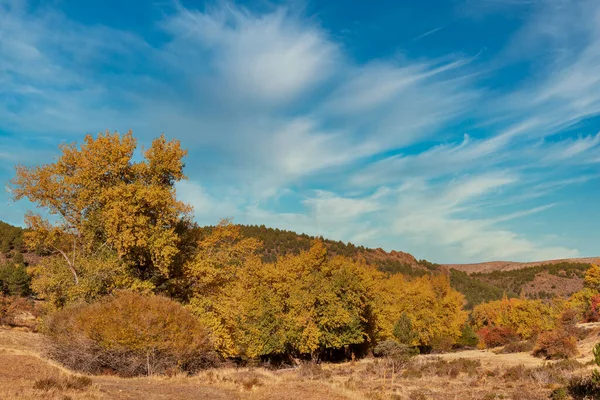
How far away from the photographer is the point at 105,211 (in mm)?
22656

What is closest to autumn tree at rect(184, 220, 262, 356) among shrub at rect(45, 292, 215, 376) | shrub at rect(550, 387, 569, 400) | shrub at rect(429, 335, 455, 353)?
shrub at rect(45, 292, 215, 376)

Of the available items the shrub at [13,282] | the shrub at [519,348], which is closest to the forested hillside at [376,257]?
the shrub at [13,282]

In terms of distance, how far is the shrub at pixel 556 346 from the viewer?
40594mm

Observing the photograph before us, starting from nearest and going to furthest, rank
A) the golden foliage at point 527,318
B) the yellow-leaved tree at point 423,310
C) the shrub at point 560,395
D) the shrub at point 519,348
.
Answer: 1. the shrub at point 560,395
2. the shrub at point 519,348
3. the yellow-leaved tree at point 423,310
4. the golden foliage at point 527,318

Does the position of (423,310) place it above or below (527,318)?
above

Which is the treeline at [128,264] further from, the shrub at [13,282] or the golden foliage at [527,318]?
the golden foliage at [527,318]

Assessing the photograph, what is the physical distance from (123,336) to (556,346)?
41.1m

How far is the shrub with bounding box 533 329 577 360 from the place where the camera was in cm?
4059

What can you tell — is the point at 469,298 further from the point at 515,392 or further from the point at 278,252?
the point at 515,392

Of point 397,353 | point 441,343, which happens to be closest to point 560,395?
point 397,353

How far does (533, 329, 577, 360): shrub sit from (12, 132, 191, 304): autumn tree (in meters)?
37.5

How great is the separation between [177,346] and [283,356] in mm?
29464

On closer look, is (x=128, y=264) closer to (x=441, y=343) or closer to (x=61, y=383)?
(x=61, y=383)

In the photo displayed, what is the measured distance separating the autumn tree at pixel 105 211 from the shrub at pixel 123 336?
10.4 ft
